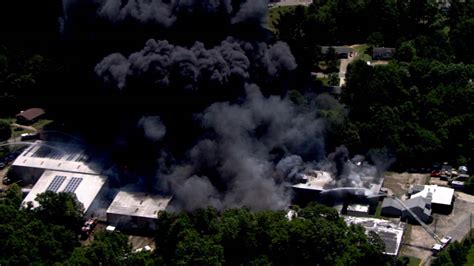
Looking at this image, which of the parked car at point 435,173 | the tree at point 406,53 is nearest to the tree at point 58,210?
the parked car at point 435,173

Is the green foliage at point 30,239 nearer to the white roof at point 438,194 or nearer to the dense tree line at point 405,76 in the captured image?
the dense tree line at point 405,76

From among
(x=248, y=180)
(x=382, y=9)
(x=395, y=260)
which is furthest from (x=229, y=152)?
(x=382, y=9)

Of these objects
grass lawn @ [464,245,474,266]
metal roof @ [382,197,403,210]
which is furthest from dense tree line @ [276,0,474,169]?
grass lawn @ [464,245,474,266]

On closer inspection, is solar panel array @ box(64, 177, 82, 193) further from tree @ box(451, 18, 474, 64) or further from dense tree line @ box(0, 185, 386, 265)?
tree @ box(451, 18, 474, 64)

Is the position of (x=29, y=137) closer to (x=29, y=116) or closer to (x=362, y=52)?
(x=29, y=116)

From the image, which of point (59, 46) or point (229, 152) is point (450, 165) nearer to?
point (229, 152)

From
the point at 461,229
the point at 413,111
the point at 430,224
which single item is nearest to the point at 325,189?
the point at 430,224

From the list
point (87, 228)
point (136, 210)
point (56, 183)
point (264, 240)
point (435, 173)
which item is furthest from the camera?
point (435, 173)
